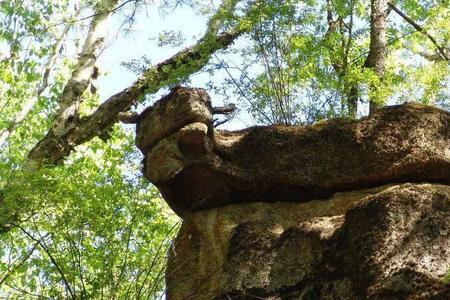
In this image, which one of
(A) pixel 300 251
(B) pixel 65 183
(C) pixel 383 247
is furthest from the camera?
(B) pixel 65 183

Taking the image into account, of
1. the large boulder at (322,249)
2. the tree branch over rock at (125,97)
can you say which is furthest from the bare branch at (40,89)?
the large boulder at (322,249)

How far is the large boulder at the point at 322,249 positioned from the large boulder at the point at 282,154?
17 cm

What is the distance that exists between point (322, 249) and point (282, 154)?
1.33 metres

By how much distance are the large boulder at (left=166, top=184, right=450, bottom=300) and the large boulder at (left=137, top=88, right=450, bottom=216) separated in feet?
0.55

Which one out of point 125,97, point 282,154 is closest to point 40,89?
point 125,97

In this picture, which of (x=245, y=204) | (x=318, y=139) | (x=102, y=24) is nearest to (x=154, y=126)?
(x=245, y=204)

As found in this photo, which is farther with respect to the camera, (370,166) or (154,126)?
(154,126)

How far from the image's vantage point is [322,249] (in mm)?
5207

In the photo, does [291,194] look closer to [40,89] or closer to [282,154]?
[282,154]

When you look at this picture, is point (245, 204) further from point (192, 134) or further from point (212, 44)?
point (212, 44)

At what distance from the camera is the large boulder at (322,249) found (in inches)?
177

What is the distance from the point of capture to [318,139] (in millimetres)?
6273

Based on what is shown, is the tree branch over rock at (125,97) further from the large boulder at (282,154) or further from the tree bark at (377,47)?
the large boulder at (282,154)

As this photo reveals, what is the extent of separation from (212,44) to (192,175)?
3.85 m
